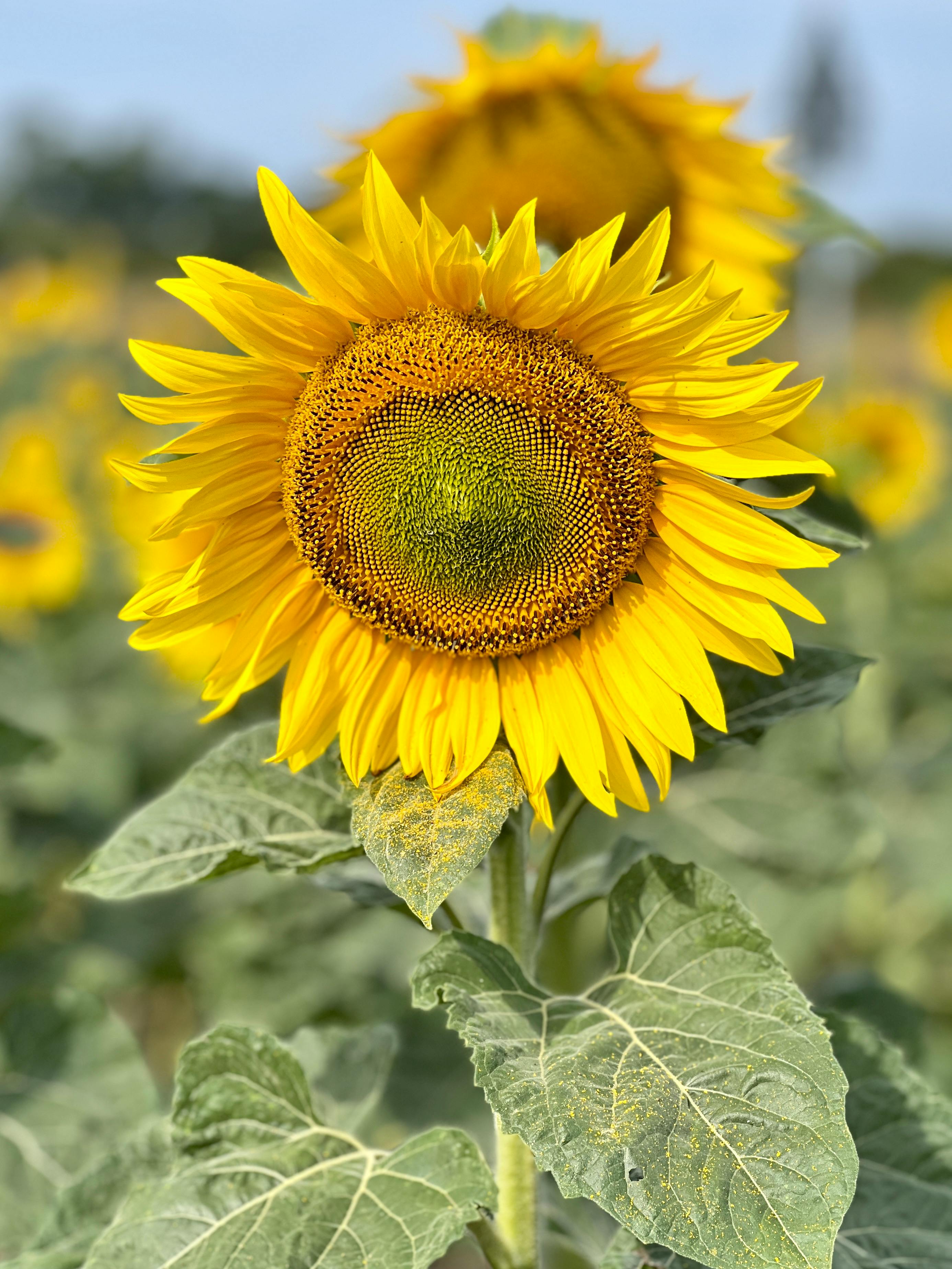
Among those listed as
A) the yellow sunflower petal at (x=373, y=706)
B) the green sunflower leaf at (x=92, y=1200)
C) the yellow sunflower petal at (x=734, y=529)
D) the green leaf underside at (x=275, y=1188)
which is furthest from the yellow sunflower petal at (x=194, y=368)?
the green sunflower leaf at (x=92, y=1200)

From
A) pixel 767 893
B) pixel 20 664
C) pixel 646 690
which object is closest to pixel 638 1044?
pixel 646 690

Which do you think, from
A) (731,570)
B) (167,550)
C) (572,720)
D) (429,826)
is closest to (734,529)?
(731,570)

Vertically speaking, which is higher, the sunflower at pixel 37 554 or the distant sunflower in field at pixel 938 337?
the distant sunflower in field at pixel 938 337

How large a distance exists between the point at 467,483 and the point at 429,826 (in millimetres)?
356

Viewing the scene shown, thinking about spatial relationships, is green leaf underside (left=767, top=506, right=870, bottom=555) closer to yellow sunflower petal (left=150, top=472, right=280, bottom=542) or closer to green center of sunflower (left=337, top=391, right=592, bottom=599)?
green center of sunflower (left=337, top=391, right=592, bottom=599)

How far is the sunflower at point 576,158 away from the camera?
7.16ft

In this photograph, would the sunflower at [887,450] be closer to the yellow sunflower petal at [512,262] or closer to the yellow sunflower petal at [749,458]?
the yellow sunflower petal at [749,458]

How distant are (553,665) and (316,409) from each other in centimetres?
37

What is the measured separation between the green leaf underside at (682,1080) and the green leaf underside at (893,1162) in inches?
12.8

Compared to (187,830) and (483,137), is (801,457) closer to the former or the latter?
(187,830)

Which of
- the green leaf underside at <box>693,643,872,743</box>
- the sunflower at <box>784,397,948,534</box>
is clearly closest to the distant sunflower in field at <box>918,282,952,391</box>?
the sunflower at <box>784,397,948,534</box>

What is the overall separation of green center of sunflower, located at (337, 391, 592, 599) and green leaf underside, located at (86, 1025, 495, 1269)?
2.00 ft

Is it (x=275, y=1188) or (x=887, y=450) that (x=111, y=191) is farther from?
(x=275, y=1188)

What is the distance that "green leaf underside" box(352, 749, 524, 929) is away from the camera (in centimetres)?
113
